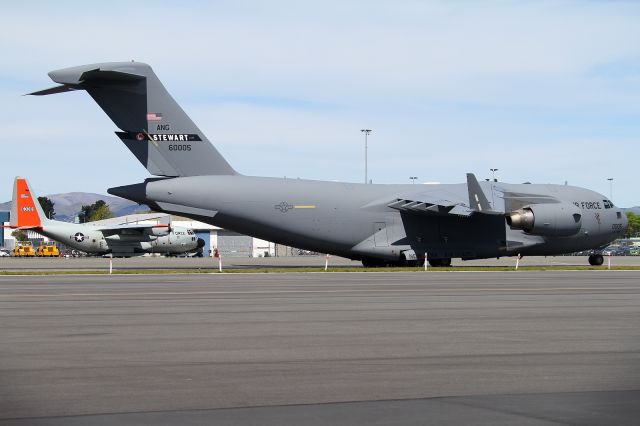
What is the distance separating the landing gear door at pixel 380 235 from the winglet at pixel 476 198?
457cm

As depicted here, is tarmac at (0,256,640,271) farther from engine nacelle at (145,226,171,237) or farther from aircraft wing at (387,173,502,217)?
engine nacelle at (145,226,171,237)

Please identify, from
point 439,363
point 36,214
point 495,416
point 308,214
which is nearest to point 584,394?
point 495,416

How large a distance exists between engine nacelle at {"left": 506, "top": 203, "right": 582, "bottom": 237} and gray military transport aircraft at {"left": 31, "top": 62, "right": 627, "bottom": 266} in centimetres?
5

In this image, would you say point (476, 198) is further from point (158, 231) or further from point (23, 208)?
point (23, 208)

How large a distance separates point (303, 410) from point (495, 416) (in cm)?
171

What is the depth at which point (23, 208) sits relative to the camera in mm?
73750

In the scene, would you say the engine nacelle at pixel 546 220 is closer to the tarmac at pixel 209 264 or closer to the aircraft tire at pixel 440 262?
the aircraft tire at pixel 440 262

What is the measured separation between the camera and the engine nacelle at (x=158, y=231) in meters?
77.8

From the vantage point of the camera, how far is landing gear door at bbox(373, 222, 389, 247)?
148 feet

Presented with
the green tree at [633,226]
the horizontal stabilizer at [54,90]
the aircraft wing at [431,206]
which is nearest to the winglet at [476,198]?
the aircraft wing at [431,206]

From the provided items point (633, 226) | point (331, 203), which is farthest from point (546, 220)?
point (633, 226)

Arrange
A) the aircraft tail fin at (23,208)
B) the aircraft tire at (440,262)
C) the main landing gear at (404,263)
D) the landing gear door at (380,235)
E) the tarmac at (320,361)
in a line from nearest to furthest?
1. the tarmac at (320,361)
2. the landing gear door at (380,235)
3. the main landing gear at (404,263)
4. the aircraft tire at (440,262)
5. the aircraft tail fin at (23,208)

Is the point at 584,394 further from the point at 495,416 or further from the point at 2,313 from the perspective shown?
the point at 2,313

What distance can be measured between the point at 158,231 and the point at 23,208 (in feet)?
37.6
